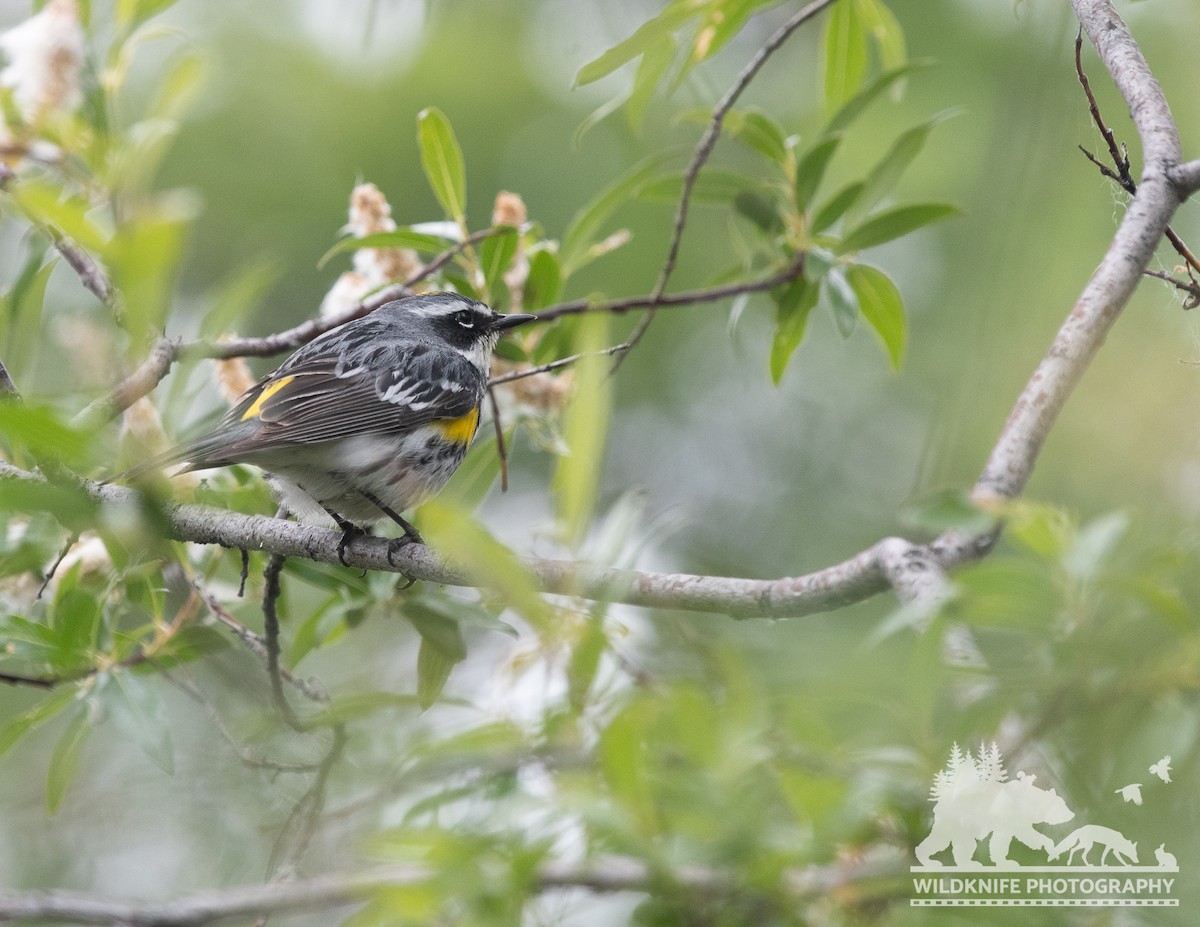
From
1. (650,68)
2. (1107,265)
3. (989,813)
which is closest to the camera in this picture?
(989,813)

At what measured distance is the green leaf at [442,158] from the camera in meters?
3.24

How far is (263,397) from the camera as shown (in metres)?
3.52

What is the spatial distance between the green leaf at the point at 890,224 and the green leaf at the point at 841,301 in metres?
0.11

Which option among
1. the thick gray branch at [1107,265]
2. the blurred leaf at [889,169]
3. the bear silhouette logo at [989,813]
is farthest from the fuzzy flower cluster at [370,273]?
the bear silhouette logo at [989,813]

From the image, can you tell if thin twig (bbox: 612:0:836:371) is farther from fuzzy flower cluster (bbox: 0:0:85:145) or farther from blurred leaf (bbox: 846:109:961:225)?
fuzzy flower cluster (bbox: 0:0:85:145)

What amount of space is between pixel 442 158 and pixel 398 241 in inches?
13.1

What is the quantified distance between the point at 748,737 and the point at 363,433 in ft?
7.66

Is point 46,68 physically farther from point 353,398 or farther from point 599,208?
point 599,208

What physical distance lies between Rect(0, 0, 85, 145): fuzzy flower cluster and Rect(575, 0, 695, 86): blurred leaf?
136 centimetres

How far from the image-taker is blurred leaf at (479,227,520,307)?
323 centimetres

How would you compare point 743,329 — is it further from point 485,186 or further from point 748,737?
point 748,737

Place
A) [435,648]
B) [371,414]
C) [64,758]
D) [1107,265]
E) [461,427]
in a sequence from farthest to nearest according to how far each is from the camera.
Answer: [461,427] → [371,414] → [435,648] → [64,758] → [1107,265]

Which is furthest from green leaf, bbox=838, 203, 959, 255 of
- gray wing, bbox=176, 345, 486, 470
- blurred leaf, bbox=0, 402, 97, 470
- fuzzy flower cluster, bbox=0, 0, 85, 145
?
blurred leaf, bbox=0, 402, 97, 470

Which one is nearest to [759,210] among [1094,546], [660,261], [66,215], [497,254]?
[497,254]
